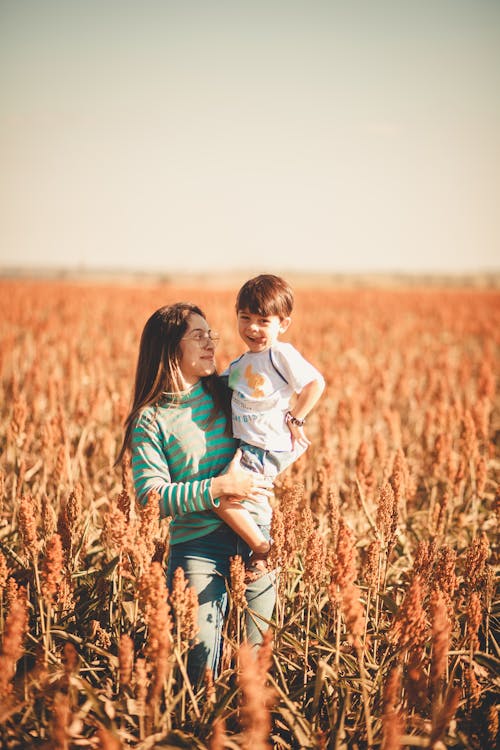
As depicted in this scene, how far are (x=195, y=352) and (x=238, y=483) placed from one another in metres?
0.54

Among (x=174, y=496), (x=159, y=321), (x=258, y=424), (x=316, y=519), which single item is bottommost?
(x=316, y=519)

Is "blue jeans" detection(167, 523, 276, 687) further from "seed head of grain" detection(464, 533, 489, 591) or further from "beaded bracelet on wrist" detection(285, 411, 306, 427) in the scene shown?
"seed head of grain" detection(464, 533, 489, 591)

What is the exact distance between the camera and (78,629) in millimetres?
2021

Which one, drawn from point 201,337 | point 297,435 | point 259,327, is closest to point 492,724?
point 297,435

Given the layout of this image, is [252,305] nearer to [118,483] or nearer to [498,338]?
[118,483]

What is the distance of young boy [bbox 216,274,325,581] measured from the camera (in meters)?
2.03

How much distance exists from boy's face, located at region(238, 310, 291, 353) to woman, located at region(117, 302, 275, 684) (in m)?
0.16

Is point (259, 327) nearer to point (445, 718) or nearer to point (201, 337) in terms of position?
point (201, 337)

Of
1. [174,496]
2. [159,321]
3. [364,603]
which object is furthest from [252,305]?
[364,603]

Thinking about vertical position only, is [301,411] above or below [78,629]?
above

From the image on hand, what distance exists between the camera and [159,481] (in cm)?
189

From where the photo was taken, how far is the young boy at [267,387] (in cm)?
203

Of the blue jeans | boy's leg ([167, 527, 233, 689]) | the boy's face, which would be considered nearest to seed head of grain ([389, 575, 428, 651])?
the blue jeans

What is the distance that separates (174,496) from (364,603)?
3.04 feet
